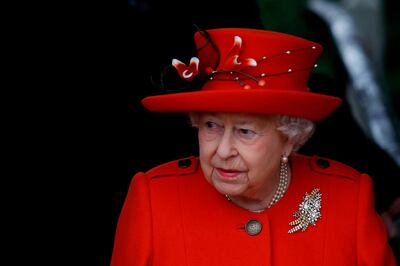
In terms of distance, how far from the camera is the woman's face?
10.3 feet

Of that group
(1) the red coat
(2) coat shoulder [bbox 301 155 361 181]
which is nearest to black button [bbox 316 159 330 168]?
(2) coat shoulder [bbox 301 155 361 181]

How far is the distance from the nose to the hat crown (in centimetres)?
18

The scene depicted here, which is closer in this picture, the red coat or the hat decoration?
the hat decoration

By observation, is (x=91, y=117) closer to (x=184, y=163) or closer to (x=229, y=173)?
(x=184, y=163)

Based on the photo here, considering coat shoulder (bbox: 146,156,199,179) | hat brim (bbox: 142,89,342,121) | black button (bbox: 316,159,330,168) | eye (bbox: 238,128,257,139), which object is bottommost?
black button (bbox: 316,159,330,168)

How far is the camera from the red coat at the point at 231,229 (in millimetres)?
3316

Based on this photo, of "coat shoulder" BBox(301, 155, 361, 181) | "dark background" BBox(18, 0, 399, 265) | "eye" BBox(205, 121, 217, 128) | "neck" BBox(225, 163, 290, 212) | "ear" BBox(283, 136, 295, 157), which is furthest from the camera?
"dark background" BBox(18, 0, 399, 265)

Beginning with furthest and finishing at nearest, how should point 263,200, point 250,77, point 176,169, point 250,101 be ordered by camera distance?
point 176,169
point 263,200
point 250,77
point 250,101

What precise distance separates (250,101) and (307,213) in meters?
0.65

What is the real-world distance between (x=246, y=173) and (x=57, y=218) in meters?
1.38

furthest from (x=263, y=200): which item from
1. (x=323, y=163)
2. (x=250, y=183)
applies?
(x=323, y=163)

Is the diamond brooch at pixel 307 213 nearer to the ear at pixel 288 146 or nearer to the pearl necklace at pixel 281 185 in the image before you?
the pearl necklace at pixel 281 185

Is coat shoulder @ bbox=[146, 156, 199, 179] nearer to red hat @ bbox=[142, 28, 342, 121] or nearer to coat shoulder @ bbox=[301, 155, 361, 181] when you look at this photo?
red hat @ bbox=[142, 28, 342, 121]

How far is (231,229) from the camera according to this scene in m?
3.36
